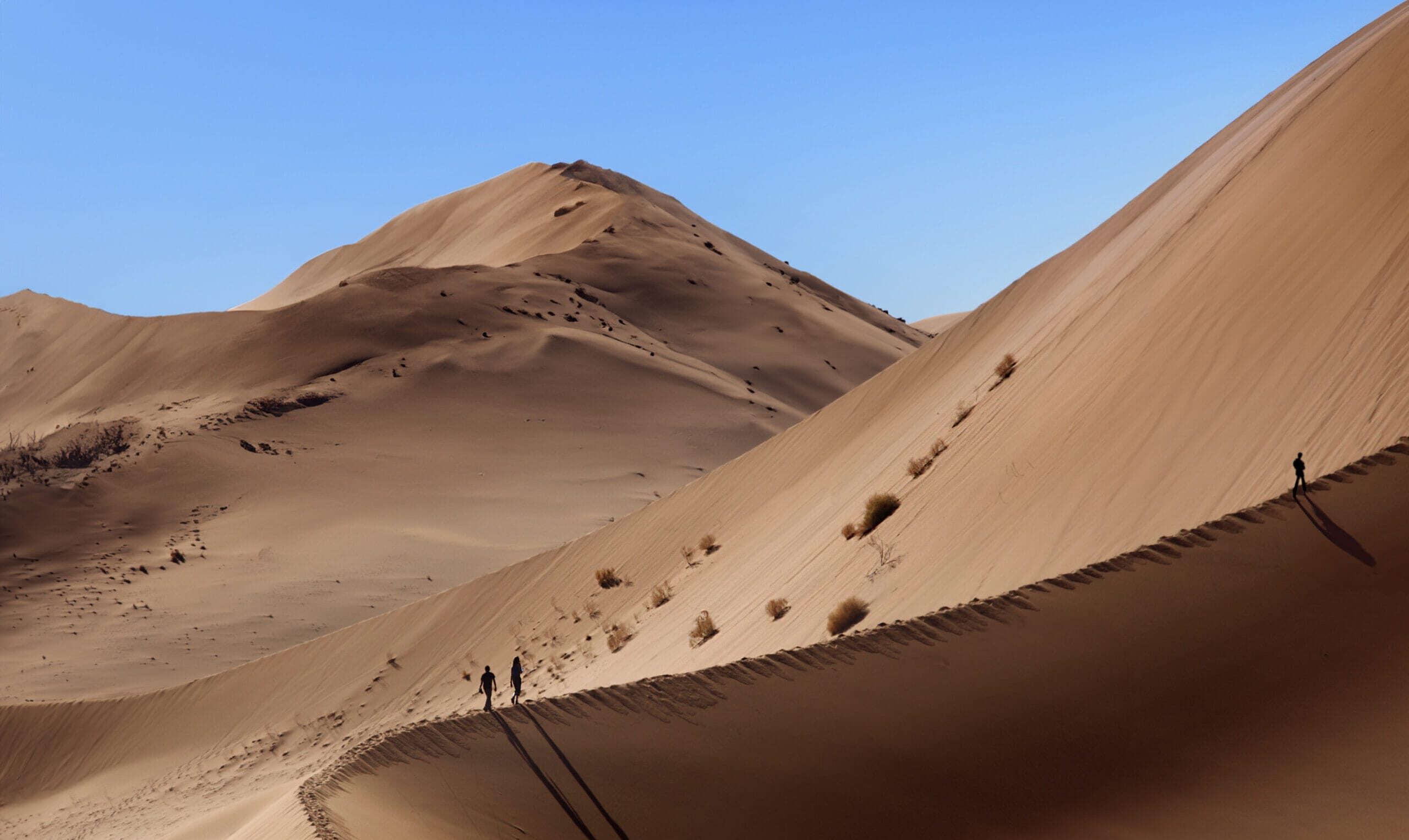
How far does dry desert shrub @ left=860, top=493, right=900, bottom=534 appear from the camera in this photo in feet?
43.1

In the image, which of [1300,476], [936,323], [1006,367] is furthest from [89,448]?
[936,323]

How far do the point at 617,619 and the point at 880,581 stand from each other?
613cm

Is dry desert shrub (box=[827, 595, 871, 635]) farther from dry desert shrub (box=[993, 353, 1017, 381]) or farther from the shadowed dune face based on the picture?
dry desert shrub (box=[993, 353, 1017, 381])

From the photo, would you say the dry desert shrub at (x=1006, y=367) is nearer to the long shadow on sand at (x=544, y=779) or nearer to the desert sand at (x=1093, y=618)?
the desert sand at (x=1093, y=618)

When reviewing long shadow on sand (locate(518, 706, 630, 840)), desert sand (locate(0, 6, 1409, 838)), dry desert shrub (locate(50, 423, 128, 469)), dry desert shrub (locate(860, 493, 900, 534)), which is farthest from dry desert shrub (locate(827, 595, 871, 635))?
dry desert shrub (locate(50, 423, 128, 469))

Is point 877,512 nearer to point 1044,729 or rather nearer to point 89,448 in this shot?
point 1044,729

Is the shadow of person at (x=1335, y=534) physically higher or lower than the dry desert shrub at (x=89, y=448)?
lower

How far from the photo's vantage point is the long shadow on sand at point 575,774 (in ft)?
28.2

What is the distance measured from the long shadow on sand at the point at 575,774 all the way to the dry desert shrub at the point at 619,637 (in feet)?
17.5

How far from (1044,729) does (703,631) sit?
515 centimetres

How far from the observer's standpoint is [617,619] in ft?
55.3

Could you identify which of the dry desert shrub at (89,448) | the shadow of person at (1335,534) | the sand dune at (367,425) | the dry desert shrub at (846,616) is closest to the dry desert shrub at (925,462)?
the dry desert shrub at (846,616)

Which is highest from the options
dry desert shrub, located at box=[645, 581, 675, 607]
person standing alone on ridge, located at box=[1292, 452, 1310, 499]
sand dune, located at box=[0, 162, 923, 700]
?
sand dune, located at box=[0, 162, 923, 700]

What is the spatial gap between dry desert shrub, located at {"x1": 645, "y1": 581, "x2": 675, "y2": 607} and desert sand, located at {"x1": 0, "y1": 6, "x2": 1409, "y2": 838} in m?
0.58
